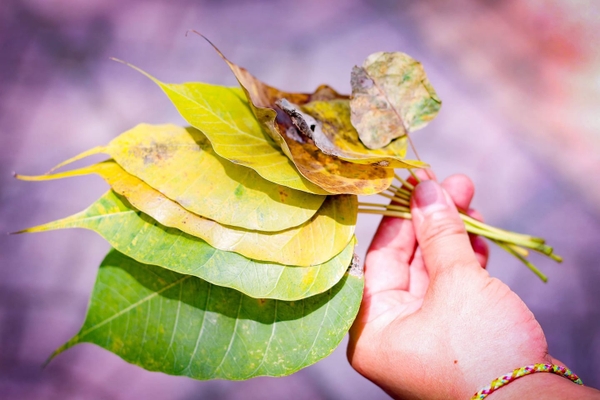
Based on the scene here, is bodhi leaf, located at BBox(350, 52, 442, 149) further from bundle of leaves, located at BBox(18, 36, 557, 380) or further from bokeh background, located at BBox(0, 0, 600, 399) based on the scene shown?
bokeh background, located at BBox(0, 0, 600, 399)

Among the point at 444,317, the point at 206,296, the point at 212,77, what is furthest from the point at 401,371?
the point at 212,77

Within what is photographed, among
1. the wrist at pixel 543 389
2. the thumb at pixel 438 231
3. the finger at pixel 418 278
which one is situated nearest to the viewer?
the wrist at pixel 543 389

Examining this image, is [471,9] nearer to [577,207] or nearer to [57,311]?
[577,207]

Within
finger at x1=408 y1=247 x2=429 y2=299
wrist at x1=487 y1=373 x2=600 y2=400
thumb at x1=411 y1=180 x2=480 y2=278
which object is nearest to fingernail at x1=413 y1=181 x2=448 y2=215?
thumb at x1=411 y1=180 x2=480 y2=278

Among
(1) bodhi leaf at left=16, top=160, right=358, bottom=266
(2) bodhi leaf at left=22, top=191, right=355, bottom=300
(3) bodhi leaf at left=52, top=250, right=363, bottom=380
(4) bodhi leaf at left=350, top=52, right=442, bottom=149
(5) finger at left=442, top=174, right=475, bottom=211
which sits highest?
(4) bodhi leaf at left=350, top=52, right=442, bottom=149

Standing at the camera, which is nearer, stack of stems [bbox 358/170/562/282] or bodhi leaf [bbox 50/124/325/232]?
bodhi leaf [bbox 50/124/325/232]

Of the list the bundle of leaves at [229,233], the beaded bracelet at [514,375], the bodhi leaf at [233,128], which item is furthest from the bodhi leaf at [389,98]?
the beaded bracelet at [514,375]

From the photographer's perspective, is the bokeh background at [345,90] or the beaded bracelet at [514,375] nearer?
the beaded bracelet at [514,375]

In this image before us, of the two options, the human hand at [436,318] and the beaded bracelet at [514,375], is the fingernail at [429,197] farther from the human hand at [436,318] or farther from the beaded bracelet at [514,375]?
the beaded bracelet at [514,375]
